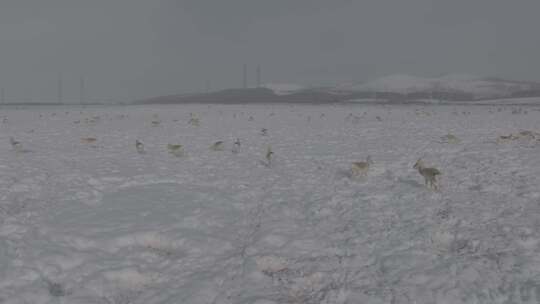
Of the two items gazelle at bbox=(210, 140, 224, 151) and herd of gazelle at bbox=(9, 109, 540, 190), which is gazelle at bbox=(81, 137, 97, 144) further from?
gazelle at bbox=(210, 140, 224, 151)

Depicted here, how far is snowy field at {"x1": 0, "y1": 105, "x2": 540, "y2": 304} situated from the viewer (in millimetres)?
4668

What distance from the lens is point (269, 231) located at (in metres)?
6.29

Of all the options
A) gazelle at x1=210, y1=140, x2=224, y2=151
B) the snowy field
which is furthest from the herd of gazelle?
the snowy field

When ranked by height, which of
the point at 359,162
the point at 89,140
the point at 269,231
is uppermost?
the point at 89,140

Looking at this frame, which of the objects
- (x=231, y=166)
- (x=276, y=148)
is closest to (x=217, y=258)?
(x=231, y=166)

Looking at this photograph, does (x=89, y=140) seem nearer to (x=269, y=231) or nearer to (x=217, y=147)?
(x=217, y=147)

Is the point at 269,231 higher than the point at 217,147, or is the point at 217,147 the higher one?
the point at 217,147

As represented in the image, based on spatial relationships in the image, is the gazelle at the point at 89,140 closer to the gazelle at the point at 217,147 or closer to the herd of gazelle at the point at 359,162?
the herd of gazelle at the point at 359,162

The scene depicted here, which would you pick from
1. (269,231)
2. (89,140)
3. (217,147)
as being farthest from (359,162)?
(89,140)

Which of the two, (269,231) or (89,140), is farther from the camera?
(89,140)

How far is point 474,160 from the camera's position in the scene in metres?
10.2

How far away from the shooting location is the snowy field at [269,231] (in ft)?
15.3

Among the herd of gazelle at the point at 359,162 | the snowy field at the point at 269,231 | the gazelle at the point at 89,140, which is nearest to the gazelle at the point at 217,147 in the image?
the herd of gazelle at the point at 359,162

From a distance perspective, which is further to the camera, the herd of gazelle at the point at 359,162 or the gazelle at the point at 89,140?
the gazelle at the point at 89,140
